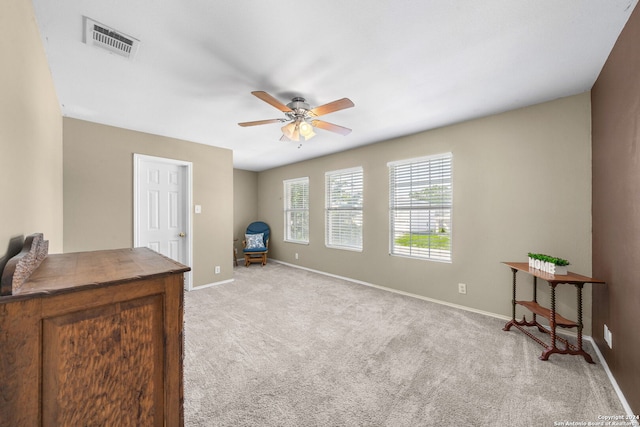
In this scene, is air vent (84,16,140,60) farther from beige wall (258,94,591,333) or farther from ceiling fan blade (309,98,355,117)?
beige wall (258,94,591,333)

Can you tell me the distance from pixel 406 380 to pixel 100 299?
6.50ft

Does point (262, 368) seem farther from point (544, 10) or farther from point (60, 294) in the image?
point (544, 10)

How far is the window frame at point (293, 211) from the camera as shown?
18.0 ft

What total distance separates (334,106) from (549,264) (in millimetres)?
2401

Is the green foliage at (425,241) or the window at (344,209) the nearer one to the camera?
the green foliage at (425,241)

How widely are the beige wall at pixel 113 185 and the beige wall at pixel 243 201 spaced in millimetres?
2060

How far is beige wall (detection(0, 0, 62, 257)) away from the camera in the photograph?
100 centimetres

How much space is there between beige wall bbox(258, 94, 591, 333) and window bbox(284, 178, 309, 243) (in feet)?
5.82

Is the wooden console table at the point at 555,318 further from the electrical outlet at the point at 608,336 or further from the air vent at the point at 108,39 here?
the air vent at the point at 108,39

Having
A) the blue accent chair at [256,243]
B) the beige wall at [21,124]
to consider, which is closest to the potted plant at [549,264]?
the beige wall at [21,124]

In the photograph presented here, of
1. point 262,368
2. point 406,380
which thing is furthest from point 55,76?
point 406,380

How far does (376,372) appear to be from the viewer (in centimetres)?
195

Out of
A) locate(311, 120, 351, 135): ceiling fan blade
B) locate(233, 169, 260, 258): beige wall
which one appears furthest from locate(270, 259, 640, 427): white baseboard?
locate(311, 120, 351, 135): ceiling fan blade

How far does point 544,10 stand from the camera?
4.80 feet
